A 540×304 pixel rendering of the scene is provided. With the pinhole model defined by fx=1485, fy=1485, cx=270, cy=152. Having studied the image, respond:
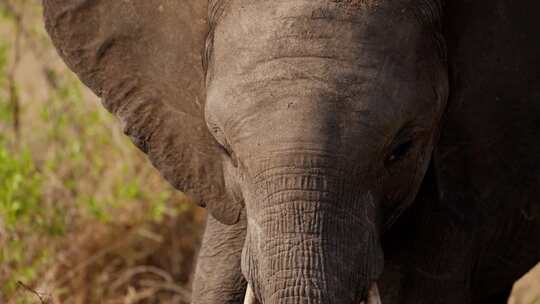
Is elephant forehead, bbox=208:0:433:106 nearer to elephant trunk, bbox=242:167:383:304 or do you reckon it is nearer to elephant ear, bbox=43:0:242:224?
elephant trunk, bbox=242:167:383:304

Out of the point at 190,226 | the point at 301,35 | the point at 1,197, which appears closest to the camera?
the point at 301,35

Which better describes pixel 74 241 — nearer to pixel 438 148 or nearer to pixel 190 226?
pixel 190 226

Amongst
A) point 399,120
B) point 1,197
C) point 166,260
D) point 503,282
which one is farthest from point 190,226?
point 399,120

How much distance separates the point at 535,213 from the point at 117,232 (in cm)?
210

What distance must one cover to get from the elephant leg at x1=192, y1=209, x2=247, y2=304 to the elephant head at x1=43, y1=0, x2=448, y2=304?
17.3 inches

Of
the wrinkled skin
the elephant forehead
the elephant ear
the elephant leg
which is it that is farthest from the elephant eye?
the elephant leg

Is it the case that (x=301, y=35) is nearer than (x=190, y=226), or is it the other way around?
(x=301, y=35)

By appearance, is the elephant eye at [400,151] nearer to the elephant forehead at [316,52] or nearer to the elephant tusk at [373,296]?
the elephant forehead at [316,52]

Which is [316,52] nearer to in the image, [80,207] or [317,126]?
[317,126]

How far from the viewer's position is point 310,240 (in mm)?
2941

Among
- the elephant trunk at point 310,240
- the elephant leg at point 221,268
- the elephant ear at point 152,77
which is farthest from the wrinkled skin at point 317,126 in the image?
the elephant leg at point 221,268

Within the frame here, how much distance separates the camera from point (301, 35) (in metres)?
3.03

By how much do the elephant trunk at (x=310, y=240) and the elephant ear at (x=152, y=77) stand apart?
0.46 m

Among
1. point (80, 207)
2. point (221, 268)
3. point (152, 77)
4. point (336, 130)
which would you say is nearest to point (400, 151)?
point (336, 130)
